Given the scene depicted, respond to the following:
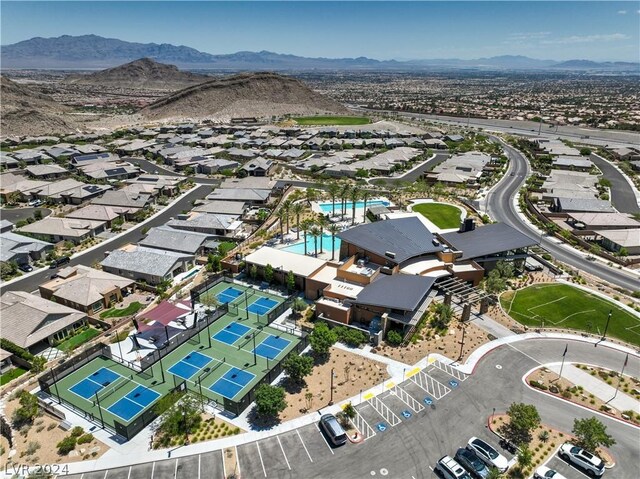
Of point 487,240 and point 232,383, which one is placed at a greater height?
point 487,240

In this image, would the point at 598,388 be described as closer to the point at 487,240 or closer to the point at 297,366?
the point at 487,240

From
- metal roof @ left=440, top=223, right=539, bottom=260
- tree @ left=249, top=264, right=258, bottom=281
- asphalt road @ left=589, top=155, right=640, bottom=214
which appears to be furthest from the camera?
asphalt road @ left=589, top=155, right=640, bottom=214

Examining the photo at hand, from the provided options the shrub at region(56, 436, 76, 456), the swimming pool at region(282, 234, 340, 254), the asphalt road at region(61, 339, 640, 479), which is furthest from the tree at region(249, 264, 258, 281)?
the shrub at region(56, 436, 76, 456)

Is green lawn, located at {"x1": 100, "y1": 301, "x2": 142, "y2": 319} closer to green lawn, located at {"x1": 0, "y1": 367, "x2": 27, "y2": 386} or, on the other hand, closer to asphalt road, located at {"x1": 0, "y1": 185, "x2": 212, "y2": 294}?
green lawn, located at {"x1": 0, "y1": 367, "x2": 27, "y2": 386}

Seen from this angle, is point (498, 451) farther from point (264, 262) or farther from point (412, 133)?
point (412, 133)

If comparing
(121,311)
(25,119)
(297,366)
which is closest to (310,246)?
(121,311)

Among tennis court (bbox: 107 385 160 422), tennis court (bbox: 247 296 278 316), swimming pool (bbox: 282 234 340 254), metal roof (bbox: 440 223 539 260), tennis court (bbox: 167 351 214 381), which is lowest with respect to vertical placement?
tennis court (bbox: 107 385 160 422)
